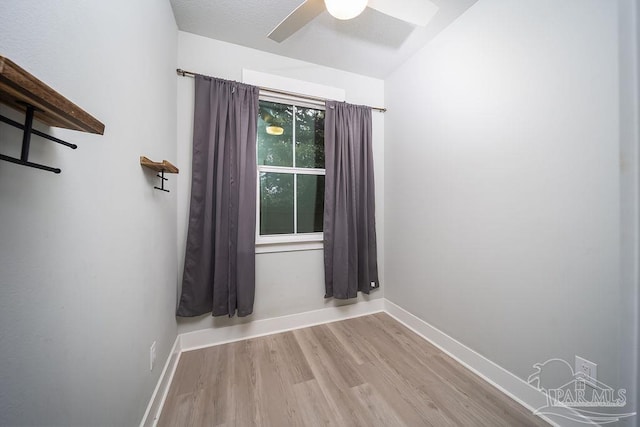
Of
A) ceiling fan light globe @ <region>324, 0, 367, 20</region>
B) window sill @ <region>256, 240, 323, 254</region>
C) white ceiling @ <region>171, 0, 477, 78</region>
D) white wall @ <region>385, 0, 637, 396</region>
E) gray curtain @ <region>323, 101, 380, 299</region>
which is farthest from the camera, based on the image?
gray curtain @ <region>323, 101, 380, 299</region>

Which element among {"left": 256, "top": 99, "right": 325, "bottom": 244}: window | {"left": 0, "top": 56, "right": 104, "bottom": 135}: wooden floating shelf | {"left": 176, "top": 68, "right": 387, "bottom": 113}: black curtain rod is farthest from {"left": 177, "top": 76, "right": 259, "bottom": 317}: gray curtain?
{"left": 0, "top": 56, "right": 104, "bottom": 135}: wooden floating shelf

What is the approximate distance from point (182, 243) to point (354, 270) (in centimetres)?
155

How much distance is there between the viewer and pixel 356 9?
1223 mm

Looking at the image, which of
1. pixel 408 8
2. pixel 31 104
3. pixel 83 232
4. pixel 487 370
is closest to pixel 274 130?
pixel 408 8

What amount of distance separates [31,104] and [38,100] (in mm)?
45

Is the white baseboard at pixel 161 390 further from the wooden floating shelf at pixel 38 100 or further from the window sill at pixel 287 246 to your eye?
the wooden floating shelf at pixel 38 100

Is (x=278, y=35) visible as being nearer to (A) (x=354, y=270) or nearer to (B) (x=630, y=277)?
(B) (x=630, y=277)

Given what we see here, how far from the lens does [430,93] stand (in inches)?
76.9

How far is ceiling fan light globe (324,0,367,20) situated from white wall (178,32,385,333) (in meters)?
0.98

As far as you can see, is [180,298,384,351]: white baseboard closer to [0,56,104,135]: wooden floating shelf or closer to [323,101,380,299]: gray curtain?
[323,101,380,299]: gray curtain

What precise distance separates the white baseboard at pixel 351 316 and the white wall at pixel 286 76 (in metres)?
0.07

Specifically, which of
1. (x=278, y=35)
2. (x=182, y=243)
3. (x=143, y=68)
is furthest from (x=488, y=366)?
(x=143, y=68)

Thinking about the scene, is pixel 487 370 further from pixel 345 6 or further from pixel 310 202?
pixel 345 6

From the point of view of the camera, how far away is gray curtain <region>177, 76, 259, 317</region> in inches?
70.7
